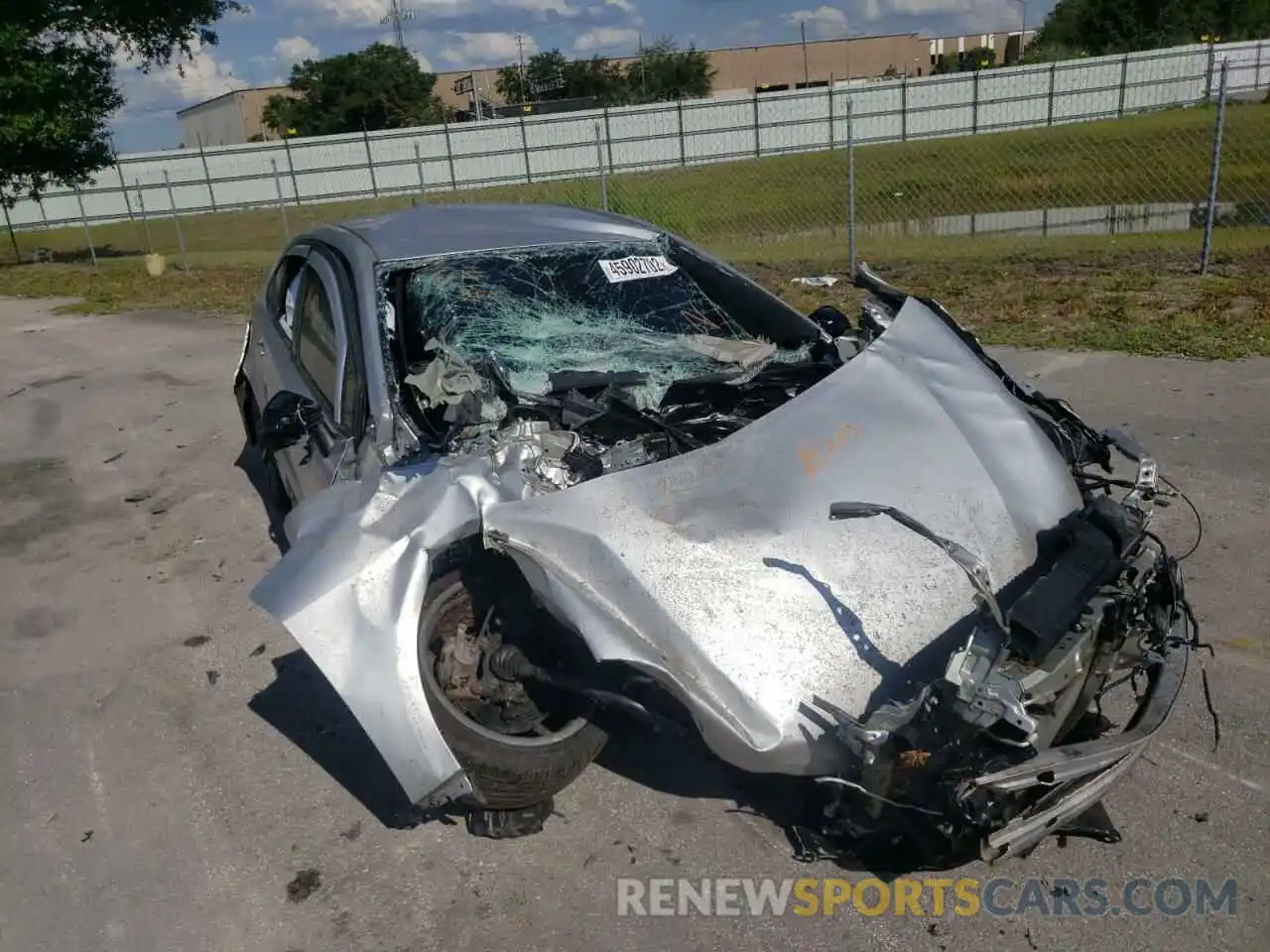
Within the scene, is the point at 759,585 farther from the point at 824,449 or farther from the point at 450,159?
the point at 450,159

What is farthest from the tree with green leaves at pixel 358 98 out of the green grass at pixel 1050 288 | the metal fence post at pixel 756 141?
the green grass at pixel 1050 288

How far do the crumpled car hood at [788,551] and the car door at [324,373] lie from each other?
1.13m

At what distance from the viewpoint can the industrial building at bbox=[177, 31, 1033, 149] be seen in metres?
75.3

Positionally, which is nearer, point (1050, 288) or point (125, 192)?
point (1050, 288)

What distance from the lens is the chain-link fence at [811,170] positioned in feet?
55.0

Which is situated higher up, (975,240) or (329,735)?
(329,735)

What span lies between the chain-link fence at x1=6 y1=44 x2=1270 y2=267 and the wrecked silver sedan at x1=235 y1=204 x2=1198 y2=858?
10.4 m

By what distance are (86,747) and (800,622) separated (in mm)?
2665

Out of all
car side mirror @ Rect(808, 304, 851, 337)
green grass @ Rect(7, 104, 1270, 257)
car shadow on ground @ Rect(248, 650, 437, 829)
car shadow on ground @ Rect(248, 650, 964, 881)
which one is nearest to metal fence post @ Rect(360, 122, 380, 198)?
green grass @ Rect(7, 104, 1270, 257)

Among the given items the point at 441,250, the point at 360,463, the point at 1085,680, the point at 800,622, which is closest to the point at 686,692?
the point at 800,622

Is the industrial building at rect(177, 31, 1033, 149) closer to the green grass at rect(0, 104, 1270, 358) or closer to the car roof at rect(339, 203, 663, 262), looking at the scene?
the green grass at rect(0, 104, 1270, 358)

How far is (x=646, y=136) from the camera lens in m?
34.8

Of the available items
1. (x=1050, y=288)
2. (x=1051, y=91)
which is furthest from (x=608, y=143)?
(x=1050, y=288)

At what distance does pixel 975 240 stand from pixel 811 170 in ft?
41.6
